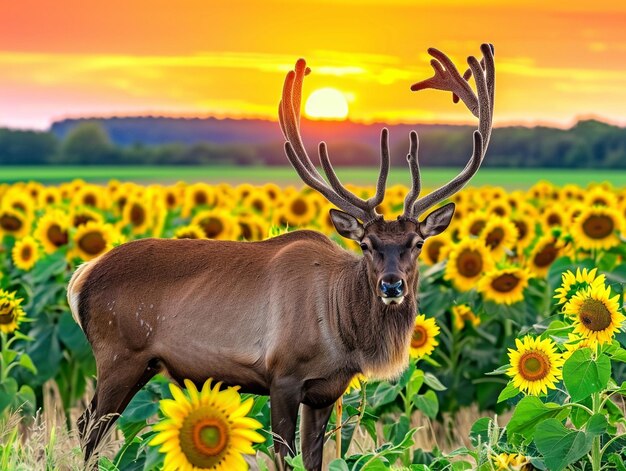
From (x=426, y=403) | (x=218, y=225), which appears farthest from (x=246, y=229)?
(x=426, y=403)

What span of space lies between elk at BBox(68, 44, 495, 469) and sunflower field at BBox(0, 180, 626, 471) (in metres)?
0.27

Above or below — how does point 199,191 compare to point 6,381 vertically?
above

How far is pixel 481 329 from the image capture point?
367 inches

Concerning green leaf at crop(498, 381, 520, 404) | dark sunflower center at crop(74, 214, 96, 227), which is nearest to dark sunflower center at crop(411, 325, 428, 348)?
green leaf at crop(498, 381, 520, 404)

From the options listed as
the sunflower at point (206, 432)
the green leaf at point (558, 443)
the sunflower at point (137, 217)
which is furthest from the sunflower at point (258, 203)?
the sunflower at point (206, 432)

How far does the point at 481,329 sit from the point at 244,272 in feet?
13.9

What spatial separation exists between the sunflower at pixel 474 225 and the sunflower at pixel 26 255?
3.89m

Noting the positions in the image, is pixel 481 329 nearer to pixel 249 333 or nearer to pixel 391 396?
pixel 391 396

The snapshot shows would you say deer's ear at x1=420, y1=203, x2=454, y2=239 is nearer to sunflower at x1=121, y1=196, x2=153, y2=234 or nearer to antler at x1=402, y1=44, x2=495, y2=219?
antler at x1=402, y1=44, x2=495, y2=219

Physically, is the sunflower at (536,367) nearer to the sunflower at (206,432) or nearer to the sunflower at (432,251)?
→ the sunflower at (206,432)

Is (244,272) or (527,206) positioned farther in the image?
(527,206)

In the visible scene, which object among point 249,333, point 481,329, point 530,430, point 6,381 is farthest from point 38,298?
point 530,430

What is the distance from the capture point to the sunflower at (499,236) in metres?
9.30

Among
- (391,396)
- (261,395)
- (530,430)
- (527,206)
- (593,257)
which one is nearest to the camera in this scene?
(530,430)
